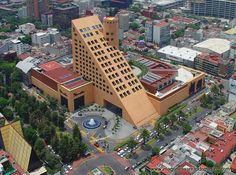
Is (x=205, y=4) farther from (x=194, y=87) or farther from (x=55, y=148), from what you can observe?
(x=55, y=148)

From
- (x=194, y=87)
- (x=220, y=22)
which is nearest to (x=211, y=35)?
(x=220, y=22)

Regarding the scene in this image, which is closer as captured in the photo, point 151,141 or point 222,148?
point 222,148

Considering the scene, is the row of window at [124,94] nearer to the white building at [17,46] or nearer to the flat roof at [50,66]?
the flat roof at [50,66]

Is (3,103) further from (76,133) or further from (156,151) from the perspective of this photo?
(156,151)

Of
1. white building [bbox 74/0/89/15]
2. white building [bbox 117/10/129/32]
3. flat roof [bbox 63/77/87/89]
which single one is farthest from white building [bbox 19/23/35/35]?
flat roof [bbox 63/77/87/89]

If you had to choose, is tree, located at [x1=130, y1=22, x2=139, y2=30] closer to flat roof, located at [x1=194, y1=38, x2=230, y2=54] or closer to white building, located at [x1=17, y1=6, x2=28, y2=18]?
flat roof, located at [x1=194, y1=38, x2=230, y2=54]

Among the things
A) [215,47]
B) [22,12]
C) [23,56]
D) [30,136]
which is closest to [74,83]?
[30,136]
